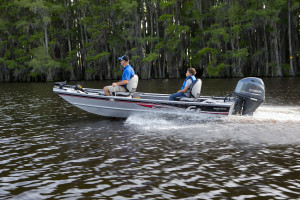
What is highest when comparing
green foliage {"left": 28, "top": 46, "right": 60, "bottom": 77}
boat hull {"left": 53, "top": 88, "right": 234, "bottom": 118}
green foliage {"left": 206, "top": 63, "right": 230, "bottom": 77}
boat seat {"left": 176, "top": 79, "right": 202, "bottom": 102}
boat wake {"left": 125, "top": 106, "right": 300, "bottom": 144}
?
green foliage {"left": 28, "top": 46, "right": 60, "bottom": 77}

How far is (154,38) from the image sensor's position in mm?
48594

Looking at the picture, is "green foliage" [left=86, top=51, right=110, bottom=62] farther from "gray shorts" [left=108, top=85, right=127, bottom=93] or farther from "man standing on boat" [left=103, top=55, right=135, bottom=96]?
"gray shorts" [left=108, top=85, right=127, bottom=93]

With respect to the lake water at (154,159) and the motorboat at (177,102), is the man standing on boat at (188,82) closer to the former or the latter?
the motorboat at (177,102)

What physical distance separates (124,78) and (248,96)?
3.88 m

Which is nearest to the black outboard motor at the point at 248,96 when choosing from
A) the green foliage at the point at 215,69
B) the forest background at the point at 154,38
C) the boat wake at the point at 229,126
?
the boat wake at the point at 229,126

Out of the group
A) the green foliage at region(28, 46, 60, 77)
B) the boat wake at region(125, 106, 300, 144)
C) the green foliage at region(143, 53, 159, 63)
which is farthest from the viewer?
the green foliage at region(28, 46, 60, 77)

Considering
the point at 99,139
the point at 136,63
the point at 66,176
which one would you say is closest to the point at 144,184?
the point at 66,176

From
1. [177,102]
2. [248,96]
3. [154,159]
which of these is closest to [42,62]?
[177,102]

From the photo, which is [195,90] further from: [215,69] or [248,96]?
[215,69]

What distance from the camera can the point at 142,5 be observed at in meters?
49.4

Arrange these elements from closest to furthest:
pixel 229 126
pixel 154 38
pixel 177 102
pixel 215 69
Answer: pixel 229 126 < pixel 177 102 < pixel 215 69 < pixel 154 38

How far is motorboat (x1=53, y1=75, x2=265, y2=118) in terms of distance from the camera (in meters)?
9.96

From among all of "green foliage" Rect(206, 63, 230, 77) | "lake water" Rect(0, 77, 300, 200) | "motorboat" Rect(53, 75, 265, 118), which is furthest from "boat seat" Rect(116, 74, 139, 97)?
"green foliage" Rect(206, 63, 230, 77)

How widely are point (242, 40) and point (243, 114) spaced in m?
39.1
